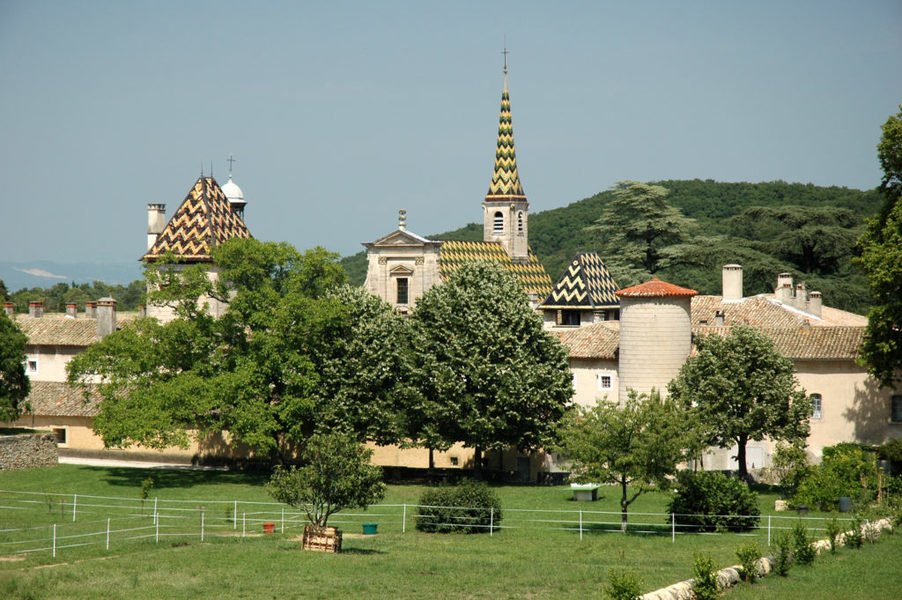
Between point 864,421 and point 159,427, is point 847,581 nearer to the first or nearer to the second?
point 864,421

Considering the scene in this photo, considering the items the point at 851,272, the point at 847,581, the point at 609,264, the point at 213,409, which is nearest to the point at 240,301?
the point at 213,409

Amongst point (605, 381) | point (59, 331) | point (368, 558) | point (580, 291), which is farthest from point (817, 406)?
point (59, 331)

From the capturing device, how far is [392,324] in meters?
53.3

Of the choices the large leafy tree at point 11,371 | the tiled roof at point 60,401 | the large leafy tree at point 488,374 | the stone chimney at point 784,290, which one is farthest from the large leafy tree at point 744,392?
the large leafy tree at point 11,371

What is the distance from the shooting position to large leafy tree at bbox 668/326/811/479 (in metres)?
45.9

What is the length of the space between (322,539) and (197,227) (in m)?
36.4

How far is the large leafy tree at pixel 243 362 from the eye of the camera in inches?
1929

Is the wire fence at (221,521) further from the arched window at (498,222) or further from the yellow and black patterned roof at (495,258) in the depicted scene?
the arched window at (498,222)

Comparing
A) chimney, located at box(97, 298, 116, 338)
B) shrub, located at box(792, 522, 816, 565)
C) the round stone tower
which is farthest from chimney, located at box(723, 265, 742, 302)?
chimney, located at box(97, 298, 116, 338)

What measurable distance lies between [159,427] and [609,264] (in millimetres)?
47866

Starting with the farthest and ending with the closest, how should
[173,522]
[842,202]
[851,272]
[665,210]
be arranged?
1. [842,202]
2. [665,210]
3. [851,272]
4. [173,522]

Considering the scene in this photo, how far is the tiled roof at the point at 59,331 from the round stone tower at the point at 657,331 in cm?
3159

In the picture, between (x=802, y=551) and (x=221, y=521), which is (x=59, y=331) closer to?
(x=221, y=521)

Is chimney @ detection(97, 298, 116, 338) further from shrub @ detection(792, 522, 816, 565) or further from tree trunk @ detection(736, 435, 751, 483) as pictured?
shrub @ detection(792, 522, 816, 565)
